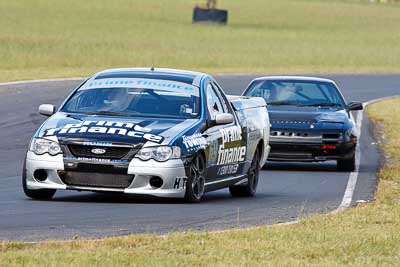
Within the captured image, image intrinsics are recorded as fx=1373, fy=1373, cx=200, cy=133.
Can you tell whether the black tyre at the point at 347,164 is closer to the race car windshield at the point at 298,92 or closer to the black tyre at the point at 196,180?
the race car windshield at the point at 298,92

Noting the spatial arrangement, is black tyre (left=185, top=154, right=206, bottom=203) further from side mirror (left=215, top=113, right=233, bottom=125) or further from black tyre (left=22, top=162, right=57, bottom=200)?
black tyre (left=22, top=162, right=57, bottom=200)

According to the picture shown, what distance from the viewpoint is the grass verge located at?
9023 millimetres

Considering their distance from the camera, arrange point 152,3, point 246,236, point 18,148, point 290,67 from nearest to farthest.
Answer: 1. point 246,236
2. point 18,148
3. point 290,67
4. point 152,3

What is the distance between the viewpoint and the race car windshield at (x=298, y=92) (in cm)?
2077

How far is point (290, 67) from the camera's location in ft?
172

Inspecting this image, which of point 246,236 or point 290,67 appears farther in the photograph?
point 290,67

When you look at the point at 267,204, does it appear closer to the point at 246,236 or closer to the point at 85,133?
the point at 85,133

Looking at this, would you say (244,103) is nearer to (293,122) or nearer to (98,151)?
(98,151)

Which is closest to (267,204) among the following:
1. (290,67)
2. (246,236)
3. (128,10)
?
(246,236)

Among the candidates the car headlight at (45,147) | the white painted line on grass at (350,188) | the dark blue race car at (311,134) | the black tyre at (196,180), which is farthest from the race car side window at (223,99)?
the dark blue race car at (311,134)

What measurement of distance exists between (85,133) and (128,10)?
7262cm

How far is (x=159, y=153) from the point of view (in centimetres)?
1298

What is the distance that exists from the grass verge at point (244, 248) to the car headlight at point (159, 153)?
1.80 meters

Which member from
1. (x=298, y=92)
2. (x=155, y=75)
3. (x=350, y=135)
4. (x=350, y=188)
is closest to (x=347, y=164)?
(x=350, y=135)
